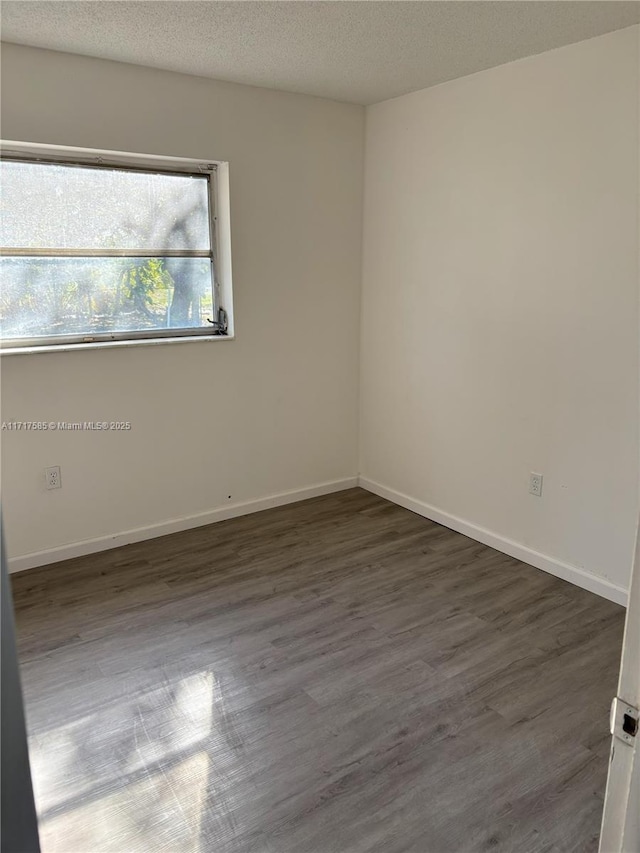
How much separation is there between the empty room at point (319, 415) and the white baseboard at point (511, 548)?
0.06 feet

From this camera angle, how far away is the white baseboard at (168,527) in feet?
10.5

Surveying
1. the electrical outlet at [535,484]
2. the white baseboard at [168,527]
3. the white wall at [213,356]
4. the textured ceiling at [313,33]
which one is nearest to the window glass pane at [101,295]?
the white wall at [213,356]

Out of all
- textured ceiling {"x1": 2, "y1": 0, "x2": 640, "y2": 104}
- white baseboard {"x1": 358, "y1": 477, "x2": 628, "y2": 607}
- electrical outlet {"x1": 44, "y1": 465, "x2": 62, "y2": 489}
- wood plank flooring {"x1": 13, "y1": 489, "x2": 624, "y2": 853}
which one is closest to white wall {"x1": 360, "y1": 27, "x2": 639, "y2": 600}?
white baseboard {"x1": 358, "y1": 477, "x2": 628, "y2": 607}

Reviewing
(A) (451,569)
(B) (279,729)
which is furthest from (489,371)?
(B) (279,729)

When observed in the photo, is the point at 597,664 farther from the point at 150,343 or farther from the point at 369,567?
the point at 150,343

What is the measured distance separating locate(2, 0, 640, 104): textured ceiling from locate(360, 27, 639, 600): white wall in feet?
0.72

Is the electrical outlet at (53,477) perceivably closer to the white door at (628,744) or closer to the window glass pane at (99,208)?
the window glass pane at (99,208)

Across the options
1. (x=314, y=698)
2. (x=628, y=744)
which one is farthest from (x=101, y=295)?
(x=628, y=744)

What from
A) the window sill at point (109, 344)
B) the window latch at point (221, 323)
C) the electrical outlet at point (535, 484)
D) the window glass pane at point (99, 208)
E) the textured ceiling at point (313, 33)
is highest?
the textured ceiling at point (313, 33)

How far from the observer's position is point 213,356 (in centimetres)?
357

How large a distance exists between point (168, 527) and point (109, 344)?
108 centimetres

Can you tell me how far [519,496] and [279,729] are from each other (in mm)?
1757

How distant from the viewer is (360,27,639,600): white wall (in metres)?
2.69

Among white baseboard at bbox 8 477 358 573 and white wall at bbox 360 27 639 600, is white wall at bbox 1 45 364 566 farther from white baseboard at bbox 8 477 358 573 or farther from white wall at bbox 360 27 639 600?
white wall at bbox 360 27 639 600
